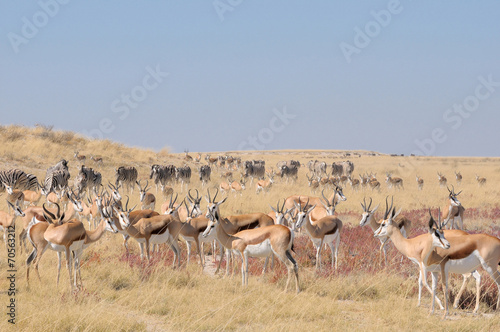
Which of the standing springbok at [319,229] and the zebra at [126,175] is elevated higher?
the zebra at [126,175]

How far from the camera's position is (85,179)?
23.8 metres

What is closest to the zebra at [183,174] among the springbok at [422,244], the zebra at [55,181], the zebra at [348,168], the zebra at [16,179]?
the zebra at [55,181]

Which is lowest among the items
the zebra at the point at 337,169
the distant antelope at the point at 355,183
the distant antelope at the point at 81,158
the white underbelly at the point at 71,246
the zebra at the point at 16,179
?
the white underbelly at the point at 71,246

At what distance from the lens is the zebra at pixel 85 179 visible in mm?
23364

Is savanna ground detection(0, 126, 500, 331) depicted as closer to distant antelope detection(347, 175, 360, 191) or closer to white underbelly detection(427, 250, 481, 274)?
white underbelly detection(427, 250, 481, 274)

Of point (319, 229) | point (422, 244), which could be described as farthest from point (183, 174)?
point (422, 244)

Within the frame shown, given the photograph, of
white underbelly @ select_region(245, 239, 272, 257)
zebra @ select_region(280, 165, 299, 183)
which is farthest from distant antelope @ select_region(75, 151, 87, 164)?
white underbelly @ select_region(245, 239, 272, 257)

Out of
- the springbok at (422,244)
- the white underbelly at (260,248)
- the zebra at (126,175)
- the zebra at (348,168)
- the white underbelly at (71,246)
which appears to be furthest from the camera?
the zebra at (348,168)

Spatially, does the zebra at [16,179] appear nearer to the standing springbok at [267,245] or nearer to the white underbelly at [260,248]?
the standing springbok at [267,245]

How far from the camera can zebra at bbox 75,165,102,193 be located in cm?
2336

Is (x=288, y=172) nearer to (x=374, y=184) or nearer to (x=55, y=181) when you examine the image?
(x=374, y=184)

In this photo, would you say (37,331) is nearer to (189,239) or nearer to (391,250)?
(189,239)

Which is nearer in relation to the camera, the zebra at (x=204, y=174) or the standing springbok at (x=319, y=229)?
the standing springbok at (x=319, y=229)

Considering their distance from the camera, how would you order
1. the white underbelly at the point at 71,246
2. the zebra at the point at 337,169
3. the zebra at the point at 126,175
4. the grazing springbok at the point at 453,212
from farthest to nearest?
the zebra at the point at 337,169 < the zebra at the point at 126,175 < the grazing springbok at the point at 453,212 < the white underbelly at the point at 71,246
